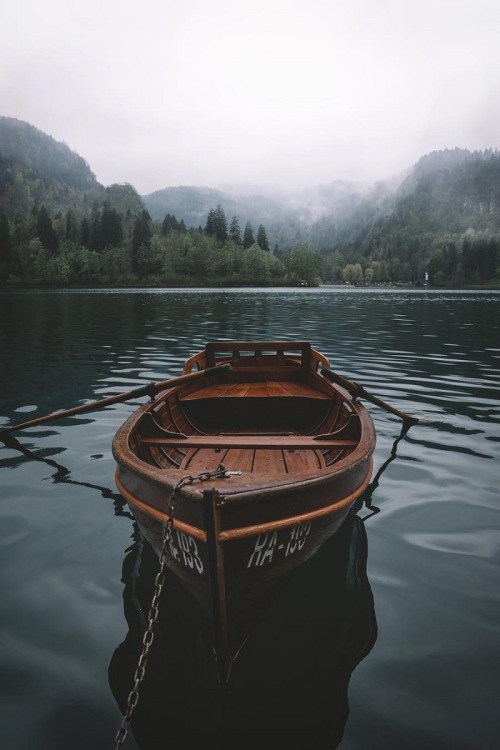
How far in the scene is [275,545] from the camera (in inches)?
152

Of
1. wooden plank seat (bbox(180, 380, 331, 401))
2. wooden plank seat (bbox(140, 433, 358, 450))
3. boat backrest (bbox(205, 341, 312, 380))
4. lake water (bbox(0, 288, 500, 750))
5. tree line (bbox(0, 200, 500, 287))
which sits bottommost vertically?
lake water (bbox(0, 288, 500, 750))

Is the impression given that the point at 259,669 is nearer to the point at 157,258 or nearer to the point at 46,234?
the point at 157,258

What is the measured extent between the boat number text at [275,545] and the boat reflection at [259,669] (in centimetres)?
38

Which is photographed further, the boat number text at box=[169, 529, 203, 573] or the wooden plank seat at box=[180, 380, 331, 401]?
the wooden plank seat at box=[180, 380, 331, 401]

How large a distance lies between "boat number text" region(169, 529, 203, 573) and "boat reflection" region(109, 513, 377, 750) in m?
0.88

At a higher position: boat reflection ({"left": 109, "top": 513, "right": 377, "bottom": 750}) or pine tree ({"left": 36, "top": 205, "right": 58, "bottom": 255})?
pine tree ({"left": 36, "top": 205, "right": 58, "bottom": 255})

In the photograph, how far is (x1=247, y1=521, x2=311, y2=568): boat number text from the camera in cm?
371

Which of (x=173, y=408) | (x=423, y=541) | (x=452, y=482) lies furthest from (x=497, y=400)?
(x=173, y=408)

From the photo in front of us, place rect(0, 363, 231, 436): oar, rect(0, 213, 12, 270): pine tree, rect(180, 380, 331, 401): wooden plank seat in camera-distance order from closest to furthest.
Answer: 1. rect(0, 363, 231, 436): oar
2. rect(180, 380, 331, 401): wooden plank seat
3. rect(0, 213, 12, 270): pine tree

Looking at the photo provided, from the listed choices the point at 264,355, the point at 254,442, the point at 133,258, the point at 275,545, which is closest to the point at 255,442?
the point at 254,442

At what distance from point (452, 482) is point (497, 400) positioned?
627 cm

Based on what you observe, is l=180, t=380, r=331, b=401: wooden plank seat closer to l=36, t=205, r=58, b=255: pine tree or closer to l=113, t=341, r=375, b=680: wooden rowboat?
l=113, t=341, r=375, b=680: wooden rowboat

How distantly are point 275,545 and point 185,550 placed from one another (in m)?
0.73

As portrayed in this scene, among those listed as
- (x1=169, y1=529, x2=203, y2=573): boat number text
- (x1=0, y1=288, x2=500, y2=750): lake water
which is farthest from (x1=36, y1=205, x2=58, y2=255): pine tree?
(x1=169, y1=529, x2=203, y2=573): boat number text
